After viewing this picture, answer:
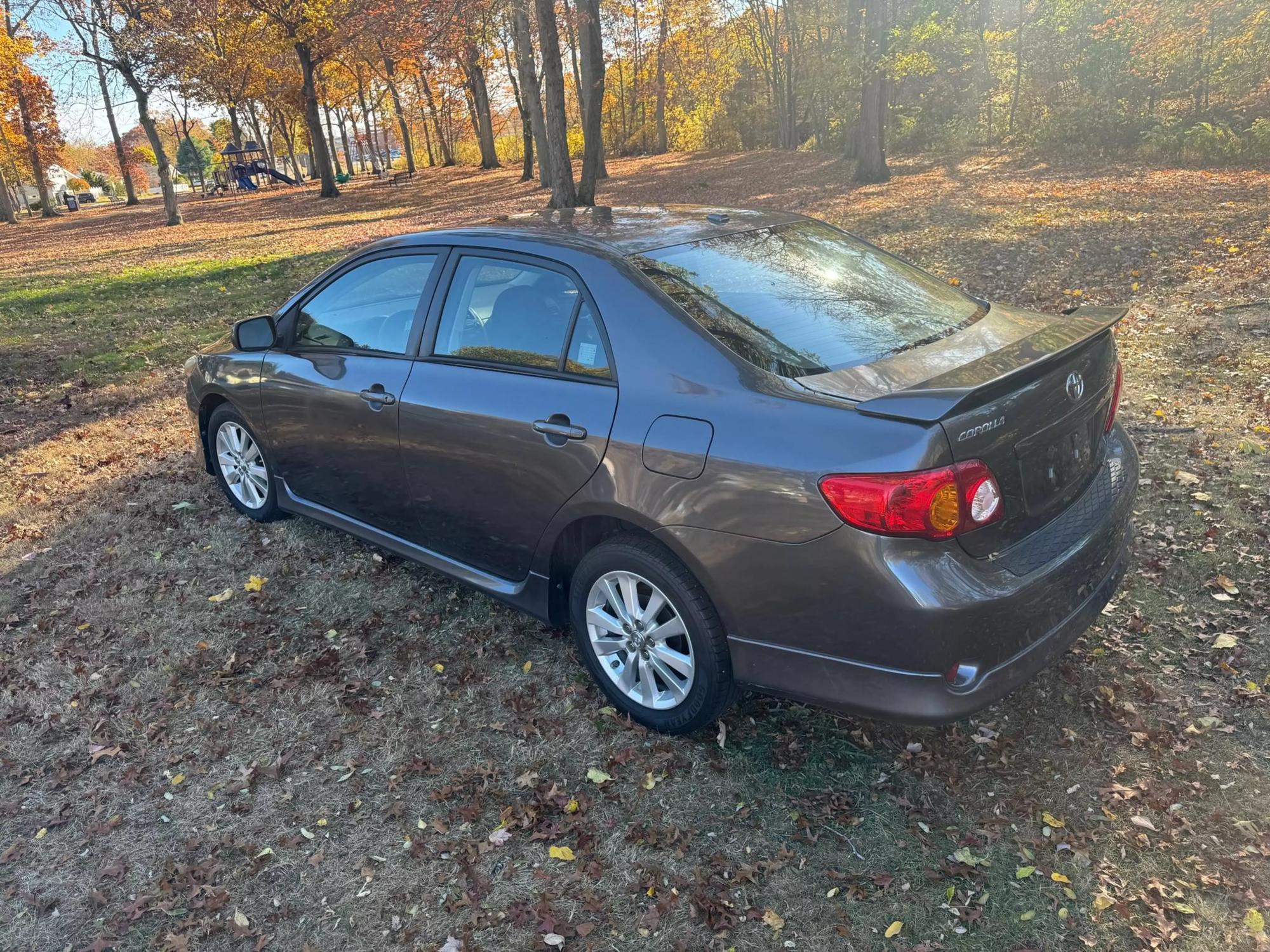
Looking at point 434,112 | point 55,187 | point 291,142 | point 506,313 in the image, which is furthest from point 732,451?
point 55,187

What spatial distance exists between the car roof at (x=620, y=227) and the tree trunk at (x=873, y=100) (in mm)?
14853

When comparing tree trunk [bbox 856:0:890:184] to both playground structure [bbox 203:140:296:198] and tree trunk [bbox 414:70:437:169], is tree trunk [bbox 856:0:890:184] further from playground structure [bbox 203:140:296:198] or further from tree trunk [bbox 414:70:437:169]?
playground structure [bbox 203:140:296:198]

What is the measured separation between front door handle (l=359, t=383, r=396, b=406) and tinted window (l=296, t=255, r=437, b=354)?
184 millimetres

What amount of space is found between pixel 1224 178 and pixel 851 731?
52.0ft

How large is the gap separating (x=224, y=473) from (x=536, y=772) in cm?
323

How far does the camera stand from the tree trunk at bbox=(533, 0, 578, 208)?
1552 cm

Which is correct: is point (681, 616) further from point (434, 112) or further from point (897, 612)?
point (434, 112)

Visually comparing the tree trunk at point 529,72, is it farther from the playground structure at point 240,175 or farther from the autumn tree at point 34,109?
the playground structure at point 240,175

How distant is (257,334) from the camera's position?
176 inches

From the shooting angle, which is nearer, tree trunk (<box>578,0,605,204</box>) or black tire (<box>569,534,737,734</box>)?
black tire (<box>569,534,737,734</box>)

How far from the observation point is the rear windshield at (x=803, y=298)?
2939 mm

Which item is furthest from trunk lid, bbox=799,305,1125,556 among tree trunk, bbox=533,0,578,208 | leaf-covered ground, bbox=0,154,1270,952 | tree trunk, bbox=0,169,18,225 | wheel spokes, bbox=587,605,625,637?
tree trunk, bbox=0,169,18,225

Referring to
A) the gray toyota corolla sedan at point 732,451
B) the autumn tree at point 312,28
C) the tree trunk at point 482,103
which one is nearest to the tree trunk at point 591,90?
the autumn tree at point 312,28

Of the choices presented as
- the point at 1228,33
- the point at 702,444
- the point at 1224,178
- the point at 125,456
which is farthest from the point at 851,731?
the point at 1228,33
